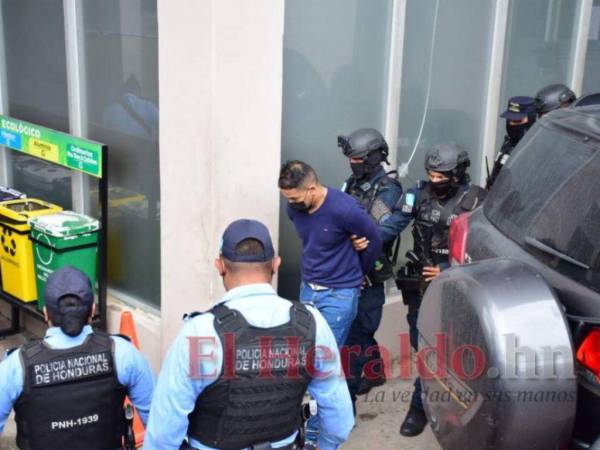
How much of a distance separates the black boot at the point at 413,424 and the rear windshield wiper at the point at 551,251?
2132 mm

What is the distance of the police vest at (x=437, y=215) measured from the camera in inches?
185

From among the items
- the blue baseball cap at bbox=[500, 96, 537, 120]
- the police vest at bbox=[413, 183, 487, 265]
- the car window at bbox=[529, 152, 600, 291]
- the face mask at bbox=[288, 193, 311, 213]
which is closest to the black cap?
the face mask at bbox=[288, 193, 311, 213]

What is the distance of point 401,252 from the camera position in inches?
247

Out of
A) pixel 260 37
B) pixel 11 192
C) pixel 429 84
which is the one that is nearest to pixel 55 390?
pixel 260 37

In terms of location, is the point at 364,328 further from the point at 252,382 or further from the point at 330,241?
the point at 252,382

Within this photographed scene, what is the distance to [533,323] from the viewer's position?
2.65 meters

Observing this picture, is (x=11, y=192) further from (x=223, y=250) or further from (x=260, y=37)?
(x=223, y=250)

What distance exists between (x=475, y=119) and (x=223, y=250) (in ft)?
14.5

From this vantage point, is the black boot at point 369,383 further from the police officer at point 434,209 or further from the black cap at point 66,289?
the black cap at point 66,289

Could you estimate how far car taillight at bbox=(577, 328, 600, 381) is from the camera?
2.66 metres

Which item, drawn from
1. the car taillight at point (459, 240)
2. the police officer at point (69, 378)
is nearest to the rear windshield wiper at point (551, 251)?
the car taillight at point (459, 240)

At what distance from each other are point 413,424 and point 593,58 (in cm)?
511

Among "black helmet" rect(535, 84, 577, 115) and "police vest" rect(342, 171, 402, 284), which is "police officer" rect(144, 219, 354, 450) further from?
"black helmet" rect(535, 84, 577, 115)

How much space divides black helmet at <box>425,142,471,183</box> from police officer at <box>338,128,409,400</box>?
0.32m
